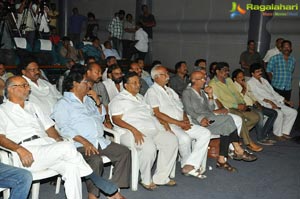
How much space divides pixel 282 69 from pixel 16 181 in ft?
16.7

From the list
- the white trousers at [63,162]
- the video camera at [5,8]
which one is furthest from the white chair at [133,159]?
the video camera at [5,8]

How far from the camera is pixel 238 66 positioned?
8.39 m

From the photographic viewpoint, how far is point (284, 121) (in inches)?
230

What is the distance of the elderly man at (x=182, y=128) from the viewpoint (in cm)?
399

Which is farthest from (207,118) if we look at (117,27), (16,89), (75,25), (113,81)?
(75,25)

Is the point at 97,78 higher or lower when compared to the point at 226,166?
higher

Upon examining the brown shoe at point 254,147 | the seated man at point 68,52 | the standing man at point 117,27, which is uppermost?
the standing man at point 117,27

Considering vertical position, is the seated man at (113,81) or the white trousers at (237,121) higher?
the seated man at (113,81)

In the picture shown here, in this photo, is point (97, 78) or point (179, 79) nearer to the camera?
point (97, 78)

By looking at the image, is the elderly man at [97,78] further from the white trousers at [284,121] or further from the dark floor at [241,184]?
the white trousers at [284,121]

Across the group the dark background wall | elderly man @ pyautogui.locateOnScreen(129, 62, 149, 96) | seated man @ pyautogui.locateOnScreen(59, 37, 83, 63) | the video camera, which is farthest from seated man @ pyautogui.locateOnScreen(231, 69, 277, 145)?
the video camera

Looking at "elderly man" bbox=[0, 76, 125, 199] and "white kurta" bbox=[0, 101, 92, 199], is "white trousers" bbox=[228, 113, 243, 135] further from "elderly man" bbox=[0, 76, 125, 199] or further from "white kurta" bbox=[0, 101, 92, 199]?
"white kurta" bbox=[0, 101, 92, 199]

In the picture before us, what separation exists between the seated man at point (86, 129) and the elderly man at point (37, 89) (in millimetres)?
749

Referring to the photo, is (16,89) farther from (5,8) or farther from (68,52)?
(68,52)
